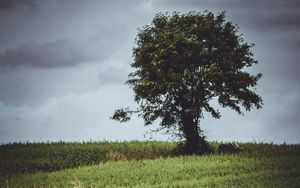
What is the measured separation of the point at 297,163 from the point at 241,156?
6485 mm

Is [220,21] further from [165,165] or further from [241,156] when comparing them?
[165,165]

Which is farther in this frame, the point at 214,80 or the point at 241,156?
the point at 214,80

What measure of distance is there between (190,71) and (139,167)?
1075cm

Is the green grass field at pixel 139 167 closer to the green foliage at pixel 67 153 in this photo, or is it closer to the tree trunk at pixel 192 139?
the green foliage at pixel 67 153

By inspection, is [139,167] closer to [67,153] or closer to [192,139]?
[192,139]

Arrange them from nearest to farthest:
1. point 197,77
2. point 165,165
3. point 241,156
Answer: point 165,165
point 241,156
point 197,77

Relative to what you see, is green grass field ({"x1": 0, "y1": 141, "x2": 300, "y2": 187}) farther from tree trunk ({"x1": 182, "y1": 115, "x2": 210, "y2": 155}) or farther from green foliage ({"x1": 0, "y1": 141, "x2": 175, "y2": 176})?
tree trunk ({"x1": 182, "y1": 115, "x2": 210, "y2": 155})

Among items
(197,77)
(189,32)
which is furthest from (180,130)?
(189,32)

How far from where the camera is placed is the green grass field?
24.6 meters

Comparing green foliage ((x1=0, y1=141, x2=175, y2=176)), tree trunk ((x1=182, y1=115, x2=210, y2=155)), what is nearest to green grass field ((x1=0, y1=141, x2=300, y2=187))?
green foliage ((x1=0, y1=141, x2=175, y2=176))

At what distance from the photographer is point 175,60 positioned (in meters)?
38.6

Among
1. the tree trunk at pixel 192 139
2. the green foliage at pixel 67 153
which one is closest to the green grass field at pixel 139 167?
the green foliage at pixel 67 153

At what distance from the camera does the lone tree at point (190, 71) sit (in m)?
38.8

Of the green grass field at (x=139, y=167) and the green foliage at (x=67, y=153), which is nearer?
the green grass field at (x=139, y=167)
